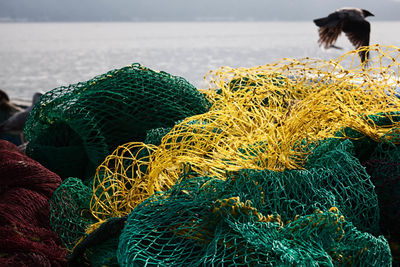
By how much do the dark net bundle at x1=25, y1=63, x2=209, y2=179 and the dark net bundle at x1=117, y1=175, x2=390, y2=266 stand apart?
756 mm

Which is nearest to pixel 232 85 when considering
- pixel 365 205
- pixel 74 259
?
pixel 365 205

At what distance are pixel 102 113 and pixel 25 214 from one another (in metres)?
0.57

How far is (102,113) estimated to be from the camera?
2025 mm

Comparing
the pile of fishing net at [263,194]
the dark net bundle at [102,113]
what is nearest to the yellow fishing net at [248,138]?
the pile of fishing net at [263,194]

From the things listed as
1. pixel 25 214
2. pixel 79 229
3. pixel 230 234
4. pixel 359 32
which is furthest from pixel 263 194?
pixel 359 32

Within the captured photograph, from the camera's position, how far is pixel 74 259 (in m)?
1.47

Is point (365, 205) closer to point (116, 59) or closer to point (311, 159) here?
point (311, 159)

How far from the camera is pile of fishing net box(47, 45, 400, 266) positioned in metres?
1.18

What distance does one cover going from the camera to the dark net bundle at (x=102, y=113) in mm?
1980

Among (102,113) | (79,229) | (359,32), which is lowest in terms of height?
(79,229)

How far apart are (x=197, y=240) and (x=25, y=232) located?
1.97 ft

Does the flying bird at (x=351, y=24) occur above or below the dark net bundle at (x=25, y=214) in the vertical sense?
above

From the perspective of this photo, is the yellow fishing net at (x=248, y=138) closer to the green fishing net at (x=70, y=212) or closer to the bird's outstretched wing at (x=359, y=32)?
the green fishing net at (x=70, y=212)

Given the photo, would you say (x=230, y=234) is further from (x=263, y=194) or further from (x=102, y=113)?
(x=102, y=113)
